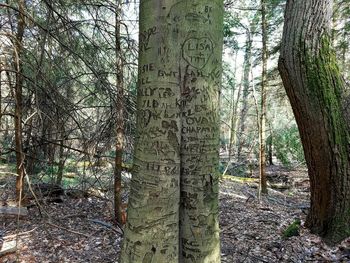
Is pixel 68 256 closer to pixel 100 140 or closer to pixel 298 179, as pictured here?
pixel 100 140

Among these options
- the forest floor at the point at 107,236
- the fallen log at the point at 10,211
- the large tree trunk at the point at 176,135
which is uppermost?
the large tree trunk at the point at 176,135

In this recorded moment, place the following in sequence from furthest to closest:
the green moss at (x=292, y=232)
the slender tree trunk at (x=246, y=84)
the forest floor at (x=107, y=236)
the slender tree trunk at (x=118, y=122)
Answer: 1. the slender tree trunk at (x=246, y=84)
2. the slender tree trunk at (x=118, y=122)
3. the green moss at (x=292, y=232)
4. the forest floor at (x=107, y=236)

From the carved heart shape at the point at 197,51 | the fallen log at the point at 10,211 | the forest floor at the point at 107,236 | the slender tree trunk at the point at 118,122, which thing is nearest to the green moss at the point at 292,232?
the forest floor at the point at 107,236

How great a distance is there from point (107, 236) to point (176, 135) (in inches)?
127

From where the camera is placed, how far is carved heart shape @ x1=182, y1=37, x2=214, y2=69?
1700 mm

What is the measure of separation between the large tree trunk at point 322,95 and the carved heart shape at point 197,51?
2286 millimetres

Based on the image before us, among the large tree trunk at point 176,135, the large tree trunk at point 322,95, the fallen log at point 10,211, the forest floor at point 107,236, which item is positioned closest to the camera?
the large tree trunk at point 176,135

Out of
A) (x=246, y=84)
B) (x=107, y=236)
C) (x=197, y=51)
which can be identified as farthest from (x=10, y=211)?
(x=246, y=84)

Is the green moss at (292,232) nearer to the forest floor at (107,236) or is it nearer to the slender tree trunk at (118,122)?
the forest floor at (107,236)

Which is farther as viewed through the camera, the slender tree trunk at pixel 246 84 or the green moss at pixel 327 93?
the slender tree trunk at pixel 246 84

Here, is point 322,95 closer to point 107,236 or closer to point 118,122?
point 118,122

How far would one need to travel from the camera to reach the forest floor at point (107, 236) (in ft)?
11.3

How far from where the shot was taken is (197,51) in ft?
5.63

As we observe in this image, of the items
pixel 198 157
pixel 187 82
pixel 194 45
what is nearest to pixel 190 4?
pixel 194 45
